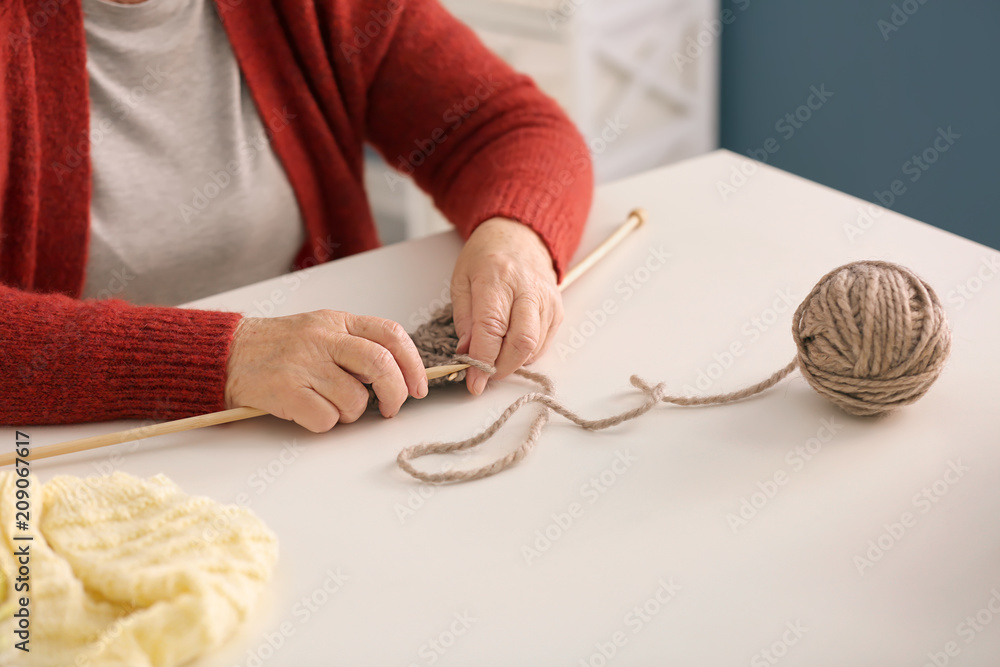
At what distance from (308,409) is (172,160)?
482 millimetres

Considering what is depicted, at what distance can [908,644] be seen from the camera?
0.57 m

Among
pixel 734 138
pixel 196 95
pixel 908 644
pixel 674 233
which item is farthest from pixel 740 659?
pixel 734 138

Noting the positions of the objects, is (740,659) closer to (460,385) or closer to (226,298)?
(460,385)

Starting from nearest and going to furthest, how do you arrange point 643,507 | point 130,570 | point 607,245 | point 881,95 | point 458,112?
point 130,570
point 643,507
point 607,245
point 458,112
point 881,95

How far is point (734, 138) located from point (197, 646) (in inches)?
85.6

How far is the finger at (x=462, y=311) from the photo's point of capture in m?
0.86

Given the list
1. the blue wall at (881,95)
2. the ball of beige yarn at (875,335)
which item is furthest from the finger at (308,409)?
the blue wall at (881,95)

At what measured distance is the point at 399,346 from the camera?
2.61ft

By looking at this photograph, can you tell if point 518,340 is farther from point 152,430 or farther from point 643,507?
point 152,430

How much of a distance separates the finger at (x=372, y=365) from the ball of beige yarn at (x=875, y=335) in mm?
359

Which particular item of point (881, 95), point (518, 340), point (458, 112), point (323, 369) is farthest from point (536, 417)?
point (881, 95)

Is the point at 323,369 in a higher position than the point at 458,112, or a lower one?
lower

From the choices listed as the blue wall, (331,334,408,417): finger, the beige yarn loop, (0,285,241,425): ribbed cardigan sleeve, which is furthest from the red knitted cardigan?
the blue wall

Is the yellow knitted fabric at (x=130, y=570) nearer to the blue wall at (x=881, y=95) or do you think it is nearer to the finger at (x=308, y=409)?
the finger at (x=308, y=409)
